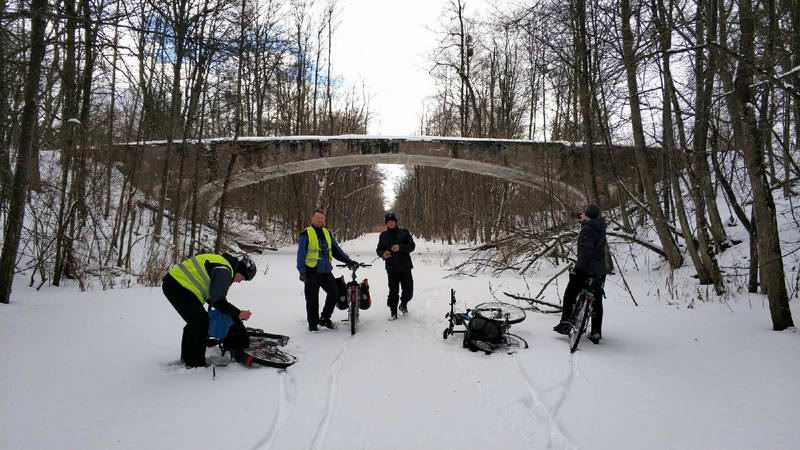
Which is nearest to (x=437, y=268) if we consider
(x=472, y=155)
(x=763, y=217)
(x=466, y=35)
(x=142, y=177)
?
(x=472, y=155)

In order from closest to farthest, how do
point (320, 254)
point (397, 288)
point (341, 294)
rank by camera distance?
point (320, 254) → point (341, 294) → point (397, 288)

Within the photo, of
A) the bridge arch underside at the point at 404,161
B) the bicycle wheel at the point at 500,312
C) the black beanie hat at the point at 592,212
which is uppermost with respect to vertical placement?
the bridge arch underside at the point at 404,161

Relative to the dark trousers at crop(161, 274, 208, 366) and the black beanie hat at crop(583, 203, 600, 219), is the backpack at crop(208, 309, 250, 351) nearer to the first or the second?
the dark trousers at crop(161, 274, 208, 366)

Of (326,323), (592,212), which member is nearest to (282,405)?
(326,323)

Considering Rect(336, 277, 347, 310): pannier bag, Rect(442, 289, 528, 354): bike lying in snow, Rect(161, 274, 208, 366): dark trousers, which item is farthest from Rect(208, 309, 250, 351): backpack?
Rect(442, 289, 528, 354): bike lying in snow

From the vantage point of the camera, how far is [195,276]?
440 centimetres

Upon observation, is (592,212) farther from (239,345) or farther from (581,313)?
(239,345)

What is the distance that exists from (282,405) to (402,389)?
101 centimetres

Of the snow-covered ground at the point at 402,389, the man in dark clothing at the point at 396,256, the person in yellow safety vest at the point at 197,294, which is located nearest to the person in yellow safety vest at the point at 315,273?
the snow-covered ground at the point at 402,389

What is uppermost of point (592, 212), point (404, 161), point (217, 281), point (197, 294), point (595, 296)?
point (404, 161)

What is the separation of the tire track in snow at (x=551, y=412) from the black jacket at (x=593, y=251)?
1.37m

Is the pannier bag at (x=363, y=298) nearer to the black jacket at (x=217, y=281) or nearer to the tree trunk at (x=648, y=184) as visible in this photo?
the black jacket at (x=217, y=281)

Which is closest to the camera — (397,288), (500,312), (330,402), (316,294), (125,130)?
(330,402)

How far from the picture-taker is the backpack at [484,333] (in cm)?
540
